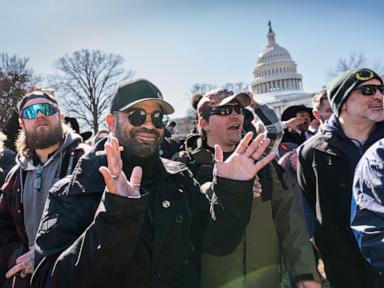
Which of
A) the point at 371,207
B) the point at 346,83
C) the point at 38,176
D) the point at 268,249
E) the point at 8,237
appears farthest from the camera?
the point at 346,83

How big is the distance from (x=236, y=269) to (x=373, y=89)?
2.08 metres

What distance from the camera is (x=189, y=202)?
230cm

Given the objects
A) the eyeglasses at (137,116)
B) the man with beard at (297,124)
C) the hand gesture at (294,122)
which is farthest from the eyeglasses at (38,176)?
the hand gesture at (294,122)

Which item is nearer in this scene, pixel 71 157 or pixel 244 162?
pixel 244 162

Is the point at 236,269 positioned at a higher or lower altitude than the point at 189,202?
lower

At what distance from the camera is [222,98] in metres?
3.43

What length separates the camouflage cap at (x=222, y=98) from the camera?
3.26 m

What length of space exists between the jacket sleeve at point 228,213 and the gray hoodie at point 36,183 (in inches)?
64.9

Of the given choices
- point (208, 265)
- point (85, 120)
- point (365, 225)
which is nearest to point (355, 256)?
point (365, 225)

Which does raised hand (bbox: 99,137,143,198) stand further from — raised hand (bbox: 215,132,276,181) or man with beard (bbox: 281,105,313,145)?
man with beard (bbox: 281,105,313,145)

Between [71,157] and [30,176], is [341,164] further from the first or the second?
[30,176]

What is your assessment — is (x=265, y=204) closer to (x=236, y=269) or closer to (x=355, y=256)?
(x=236, y=269)

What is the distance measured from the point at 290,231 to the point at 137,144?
3.99 ft

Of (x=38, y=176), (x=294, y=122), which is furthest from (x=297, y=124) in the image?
(x=38, y=176)
